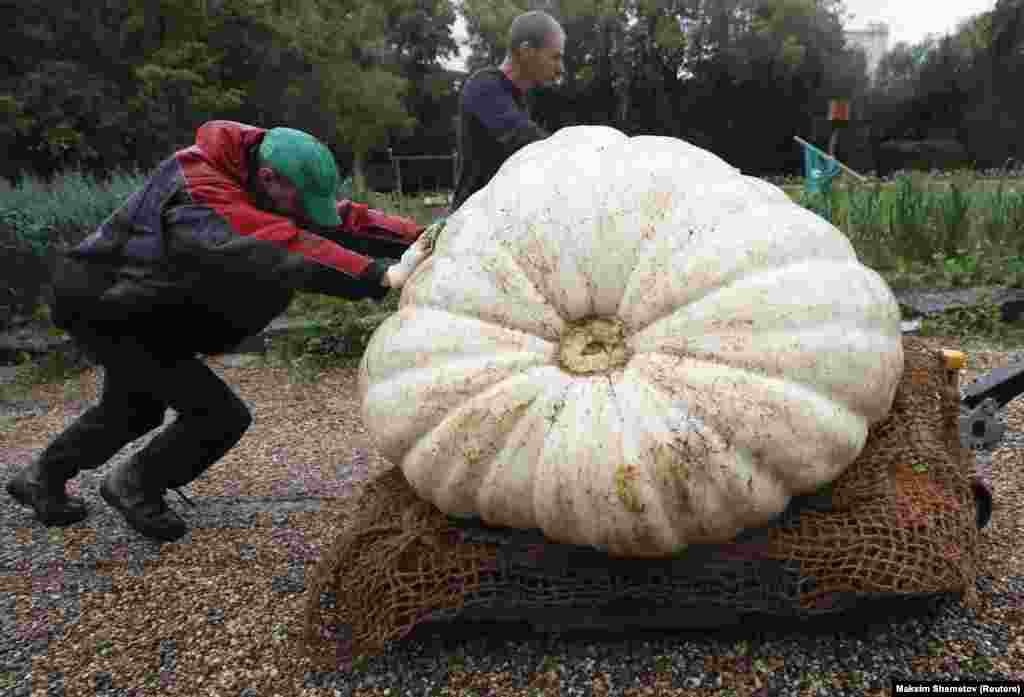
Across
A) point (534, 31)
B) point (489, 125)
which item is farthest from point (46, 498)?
point (534, 31)

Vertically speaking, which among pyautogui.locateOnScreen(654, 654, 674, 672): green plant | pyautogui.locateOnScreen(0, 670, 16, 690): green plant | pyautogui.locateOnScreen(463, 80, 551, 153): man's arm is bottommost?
pyautogui.locateOnScreen(0, 670, 16, 690): green plant

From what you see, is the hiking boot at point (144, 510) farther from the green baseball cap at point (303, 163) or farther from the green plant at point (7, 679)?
the green baseball cap at point (303, 163)

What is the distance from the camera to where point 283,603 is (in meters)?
2.42

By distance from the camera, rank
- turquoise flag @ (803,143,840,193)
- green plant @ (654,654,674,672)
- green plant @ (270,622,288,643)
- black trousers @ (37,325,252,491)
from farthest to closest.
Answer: turquoise flag @ (803,143,840,193) → black trousers @ (37,325,252,491) → green plant @ (270,622,288,643) → green plant @ (654,654,674,672)

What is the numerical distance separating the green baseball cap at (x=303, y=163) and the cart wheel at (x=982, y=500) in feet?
6.93

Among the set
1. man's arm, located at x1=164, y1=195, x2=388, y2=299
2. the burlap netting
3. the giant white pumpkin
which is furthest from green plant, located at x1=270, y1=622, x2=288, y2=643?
man's arm, located at x1=164, y1=195, x2=388, y2=299

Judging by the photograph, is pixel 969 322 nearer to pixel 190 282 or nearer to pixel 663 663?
pixel 663 663

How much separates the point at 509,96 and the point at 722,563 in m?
2.42

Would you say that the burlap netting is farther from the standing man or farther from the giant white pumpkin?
the standing man

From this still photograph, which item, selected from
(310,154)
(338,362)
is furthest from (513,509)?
(338,362)

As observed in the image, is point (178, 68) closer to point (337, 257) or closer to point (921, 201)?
point (921, 201)

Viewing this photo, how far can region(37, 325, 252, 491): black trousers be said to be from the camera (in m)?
2.77

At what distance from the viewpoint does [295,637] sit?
2.23 meters

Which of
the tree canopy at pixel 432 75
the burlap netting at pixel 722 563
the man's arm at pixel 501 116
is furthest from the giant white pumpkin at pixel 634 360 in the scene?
the tree canopy at pixel 432 75
